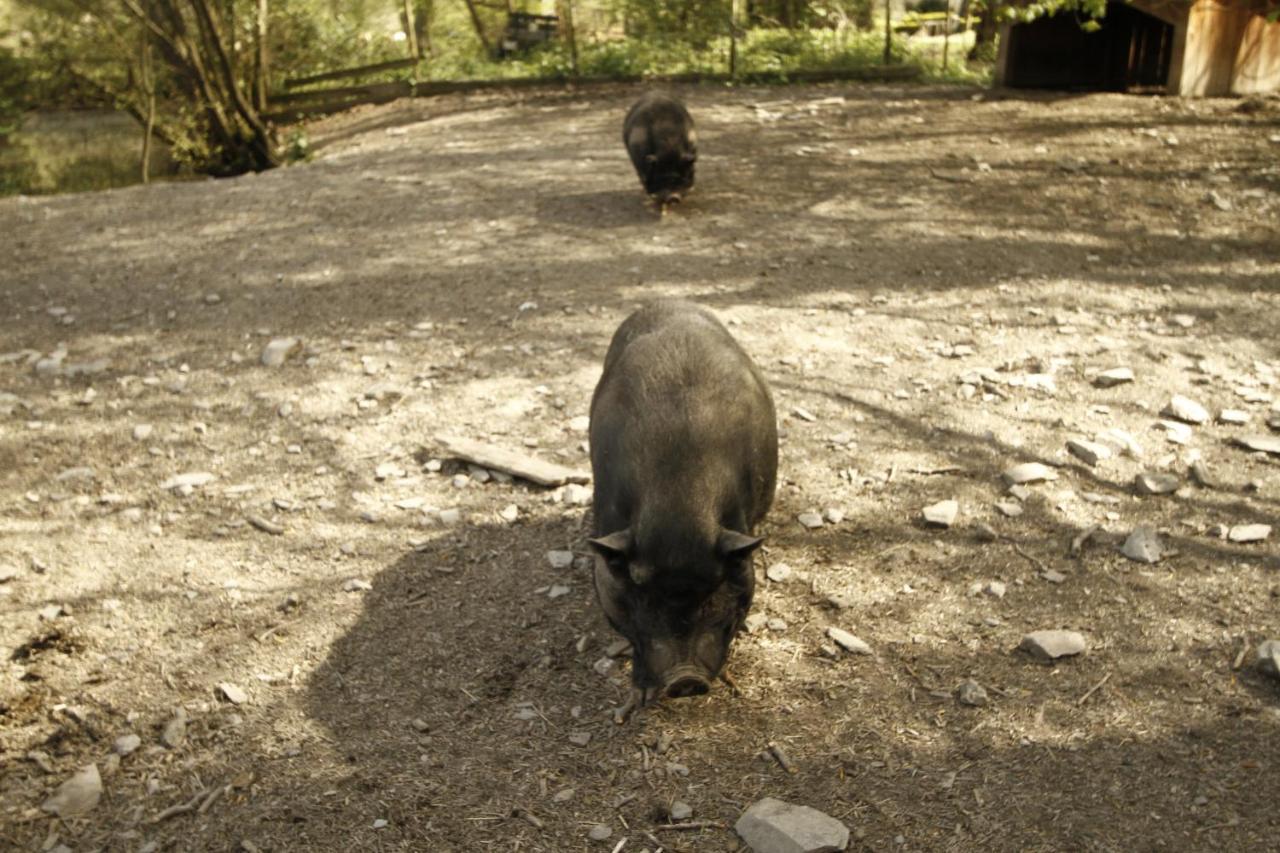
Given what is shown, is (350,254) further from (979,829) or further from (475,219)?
(979,829)

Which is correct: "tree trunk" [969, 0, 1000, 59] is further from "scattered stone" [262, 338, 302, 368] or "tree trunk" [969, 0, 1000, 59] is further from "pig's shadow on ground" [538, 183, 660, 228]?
"scattered stone" [262, 338, 302, 368]

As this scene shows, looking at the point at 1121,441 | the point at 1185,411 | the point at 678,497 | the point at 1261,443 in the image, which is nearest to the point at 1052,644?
the point at 678,497

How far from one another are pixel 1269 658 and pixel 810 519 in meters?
1.62

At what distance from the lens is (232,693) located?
11.4 feet

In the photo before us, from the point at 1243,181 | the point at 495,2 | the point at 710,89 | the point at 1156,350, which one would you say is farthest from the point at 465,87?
the point at 1156,350

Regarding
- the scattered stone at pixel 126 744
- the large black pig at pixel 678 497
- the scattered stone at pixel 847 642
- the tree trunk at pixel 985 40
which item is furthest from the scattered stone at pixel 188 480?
the tree trunk at pixel 985 40

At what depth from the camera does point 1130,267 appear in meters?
6.95

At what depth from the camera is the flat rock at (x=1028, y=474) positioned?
4.44m

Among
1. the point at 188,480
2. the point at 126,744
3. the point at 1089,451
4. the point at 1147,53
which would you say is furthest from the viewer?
the point at 1147,53


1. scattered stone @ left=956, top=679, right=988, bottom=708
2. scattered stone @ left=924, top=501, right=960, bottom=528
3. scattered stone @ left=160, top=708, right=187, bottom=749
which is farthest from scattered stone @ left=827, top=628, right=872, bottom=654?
scattered stone @ left=160, top=708, right=187, bottom=749

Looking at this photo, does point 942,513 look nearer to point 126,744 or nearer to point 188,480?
point 126,744

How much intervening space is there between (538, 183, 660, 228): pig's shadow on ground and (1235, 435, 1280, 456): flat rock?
4.61 metres

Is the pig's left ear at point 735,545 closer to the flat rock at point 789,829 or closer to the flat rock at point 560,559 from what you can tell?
the flat rock at point 789,829

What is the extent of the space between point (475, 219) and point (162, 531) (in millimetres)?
4582
